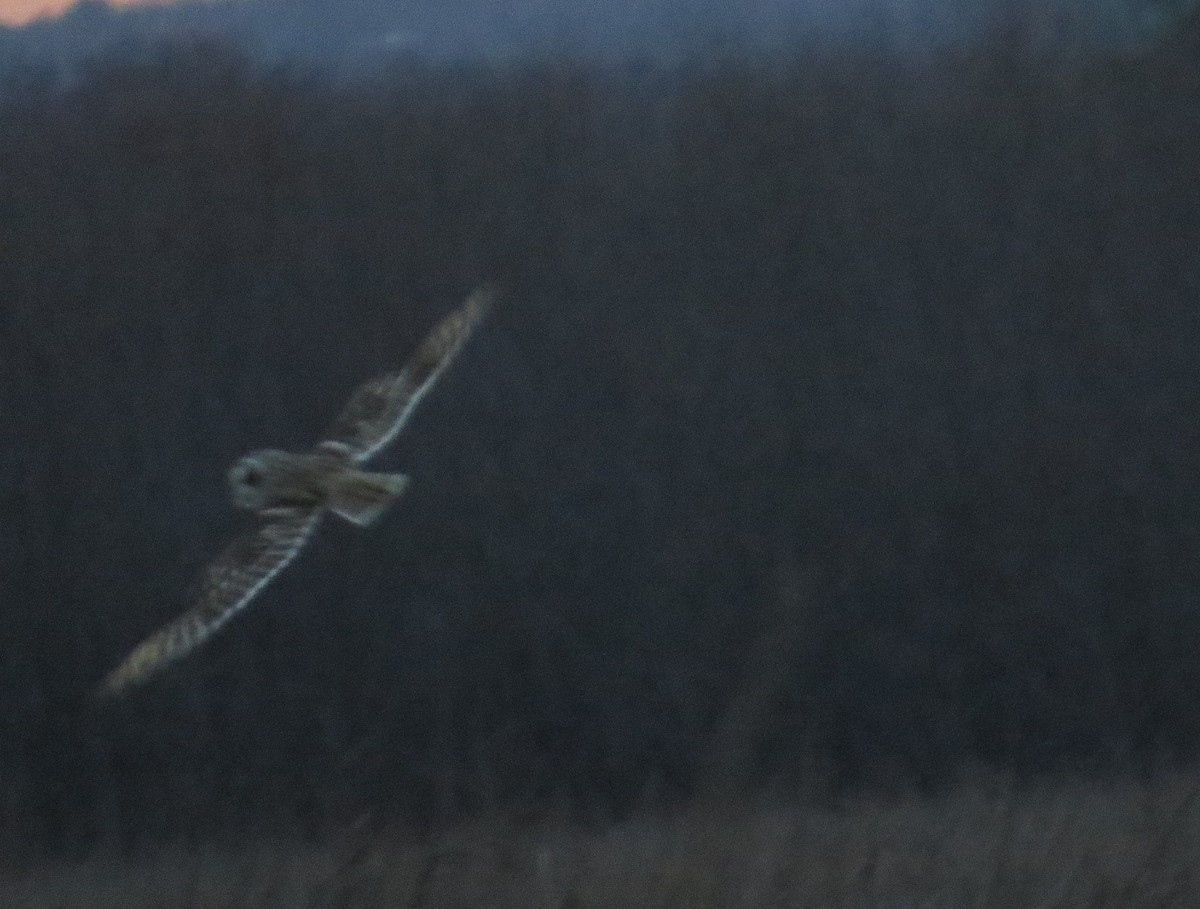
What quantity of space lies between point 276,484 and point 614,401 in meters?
15.9

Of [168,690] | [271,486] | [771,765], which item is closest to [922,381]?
[168,690]

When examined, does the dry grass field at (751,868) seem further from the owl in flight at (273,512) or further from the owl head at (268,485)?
the owl head at (268,485)

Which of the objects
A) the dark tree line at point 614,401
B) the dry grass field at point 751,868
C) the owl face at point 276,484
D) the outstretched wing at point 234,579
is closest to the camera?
Result: the outstretched wing at point 234,579

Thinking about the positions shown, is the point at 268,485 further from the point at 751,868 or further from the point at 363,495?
the point at 751,868

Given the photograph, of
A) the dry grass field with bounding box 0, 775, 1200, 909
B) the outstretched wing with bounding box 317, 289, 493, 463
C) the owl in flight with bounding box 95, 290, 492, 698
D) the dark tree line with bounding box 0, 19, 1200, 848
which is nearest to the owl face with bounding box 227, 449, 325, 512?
the owl in flight with bounding box 95, 290, 492, 698

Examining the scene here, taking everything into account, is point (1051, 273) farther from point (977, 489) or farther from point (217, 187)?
point (217, 187)

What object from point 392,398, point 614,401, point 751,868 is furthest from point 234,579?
point 614,401

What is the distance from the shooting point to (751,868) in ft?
18.9

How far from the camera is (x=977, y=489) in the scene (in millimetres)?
20828

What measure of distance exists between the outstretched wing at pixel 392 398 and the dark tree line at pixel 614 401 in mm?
11299

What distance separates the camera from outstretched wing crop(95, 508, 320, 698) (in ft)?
17.0

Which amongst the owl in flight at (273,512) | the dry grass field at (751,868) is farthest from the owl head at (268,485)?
the dry grass field at (751,868)

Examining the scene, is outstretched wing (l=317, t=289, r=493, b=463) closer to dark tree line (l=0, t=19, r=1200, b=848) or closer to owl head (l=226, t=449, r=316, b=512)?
owl head (l=226, t=449, r=316, b=512)

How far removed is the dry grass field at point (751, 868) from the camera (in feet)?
18.5
